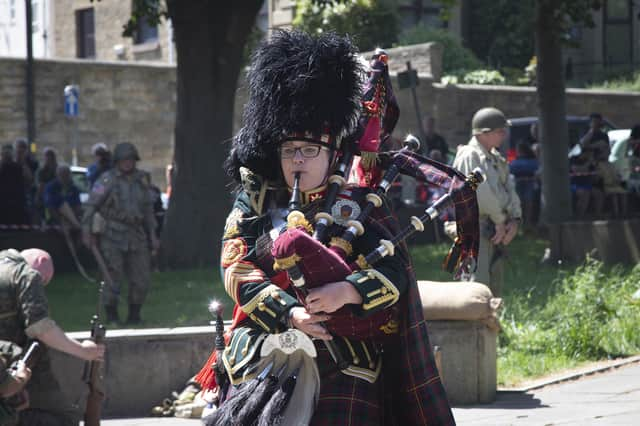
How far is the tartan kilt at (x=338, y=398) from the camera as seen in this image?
4508 mm

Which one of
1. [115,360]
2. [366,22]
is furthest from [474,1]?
[115,360]

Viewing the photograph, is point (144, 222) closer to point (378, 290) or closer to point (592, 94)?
point (378, 290)

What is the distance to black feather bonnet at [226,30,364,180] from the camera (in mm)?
4574

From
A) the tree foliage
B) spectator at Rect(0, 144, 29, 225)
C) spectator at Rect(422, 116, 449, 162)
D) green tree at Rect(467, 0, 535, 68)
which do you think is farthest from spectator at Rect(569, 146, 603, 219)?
green tree at Rect(467, 0, 535, 68)

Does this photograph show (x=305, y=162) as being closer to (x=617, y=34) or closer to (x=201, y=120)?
(x=201, y=120)

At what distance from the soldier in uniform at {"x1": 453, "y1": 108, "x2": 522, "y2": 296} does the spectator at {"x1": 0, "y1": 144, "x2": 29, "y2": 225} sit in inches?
341

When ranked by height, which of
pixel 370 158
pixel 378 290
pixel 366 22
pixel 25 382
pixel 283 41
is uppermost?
pixel 366 22

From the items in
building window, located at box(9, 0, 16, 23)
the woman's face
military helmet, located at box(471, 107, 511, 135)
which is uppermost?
building window, located at box(9, 0, 16, 23)

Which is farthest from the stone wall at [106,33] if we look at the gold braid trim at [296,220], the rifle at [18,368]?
the gold braid trim at [296,220]

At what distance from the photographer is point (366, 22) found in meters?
31.7

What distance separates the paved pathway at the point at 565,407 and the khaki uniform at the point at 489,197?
50.9 inches

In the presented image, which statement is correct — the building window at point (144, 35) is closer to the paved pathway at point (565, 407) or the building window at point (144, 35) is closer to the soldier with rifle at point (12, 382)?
the paved pathway at point (565, 407)

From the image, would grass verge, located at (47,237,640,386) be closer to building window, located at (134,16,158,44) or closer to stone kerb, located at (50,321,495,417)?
stone kerb, located at (50,321,495,417)

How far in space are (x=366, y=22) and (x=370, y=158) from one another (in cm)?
2736
